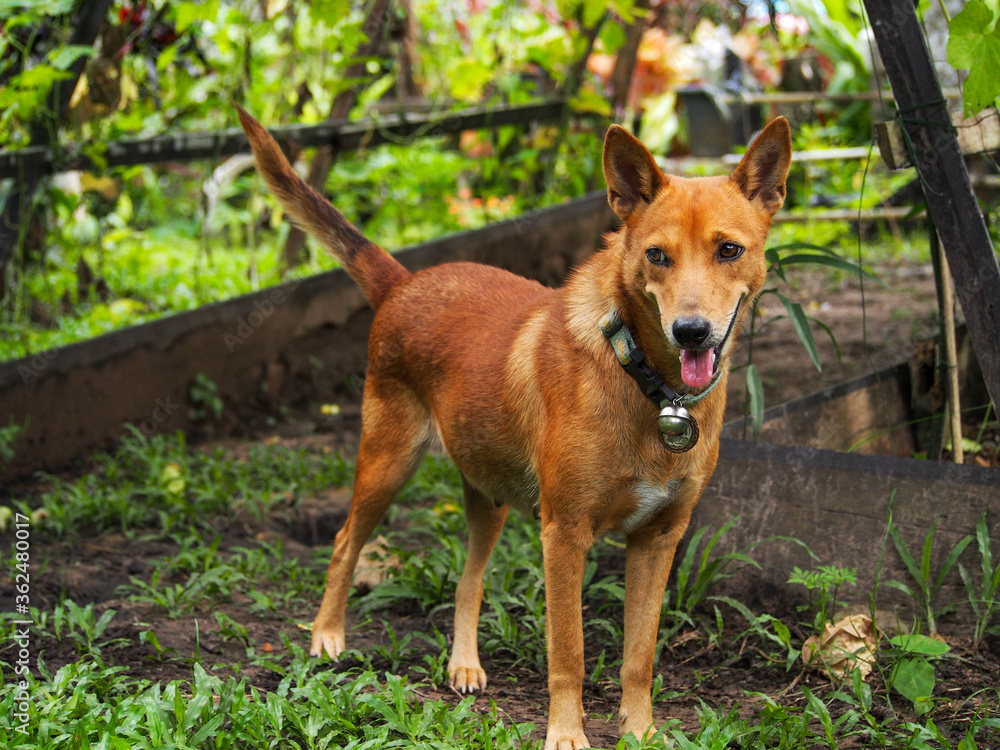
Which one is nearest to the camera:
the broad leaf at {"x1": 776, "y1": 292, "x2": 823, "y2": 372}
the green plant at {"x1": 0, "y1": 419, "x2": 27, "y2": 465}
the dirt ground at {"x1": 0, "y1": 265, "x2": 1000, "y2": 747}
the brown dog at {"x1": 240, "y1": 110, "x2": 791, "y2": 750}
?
the brown dog at {"x1": 240, "y1": 110, "x2": 791, "y2": 750}

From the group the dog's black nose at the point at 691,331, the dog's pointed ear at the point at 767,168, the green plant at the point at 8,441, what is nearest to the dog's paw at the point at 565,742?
the dog's black nose at the point at 691,331

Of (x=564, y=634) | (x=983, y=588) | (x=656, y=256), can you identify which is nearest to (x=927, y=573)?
(x=983, y=588)

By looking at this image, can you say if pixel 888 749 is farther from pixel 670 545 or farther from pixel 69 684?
pixel 69 684

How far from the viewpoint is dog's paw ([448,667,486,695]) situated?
10.3 feet

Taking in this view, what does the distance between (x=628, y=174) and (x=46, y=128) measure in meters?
4.03

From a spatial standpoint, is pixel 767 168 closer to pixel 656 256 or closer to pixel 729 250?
pixel 729 250

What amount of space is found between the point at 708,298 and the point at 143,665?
220 centimetres

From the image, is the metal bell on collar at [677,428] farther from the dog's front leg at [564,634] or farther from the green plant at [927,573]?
the green plant at [927,573]

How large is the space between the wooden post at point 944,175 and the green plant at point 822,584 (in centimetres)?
85

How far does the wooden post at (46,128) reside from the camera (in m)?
5.12

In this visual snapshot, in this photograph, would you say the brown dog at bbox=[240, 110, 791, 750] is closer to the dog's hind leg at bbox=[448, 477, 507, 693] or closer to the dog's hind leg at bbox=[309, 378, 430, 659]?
the dog's hind leg at bbox=[448, 477, 507, 693]

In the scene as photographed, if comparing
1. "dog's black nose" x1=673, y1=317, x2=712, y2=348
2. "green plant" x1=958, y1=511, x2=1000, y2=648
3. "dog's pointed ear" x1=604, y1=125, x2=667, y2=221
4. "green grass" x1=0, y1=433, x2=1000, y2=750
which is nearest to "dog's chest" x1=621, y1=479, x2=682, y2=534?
"dog's black nose" x1=673, y1=317, x2=712, y2=348

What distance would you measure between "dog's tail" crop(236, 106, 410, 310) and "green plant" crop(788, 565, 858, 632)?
6.00 feet

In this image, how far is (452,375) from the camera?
3162 mm
